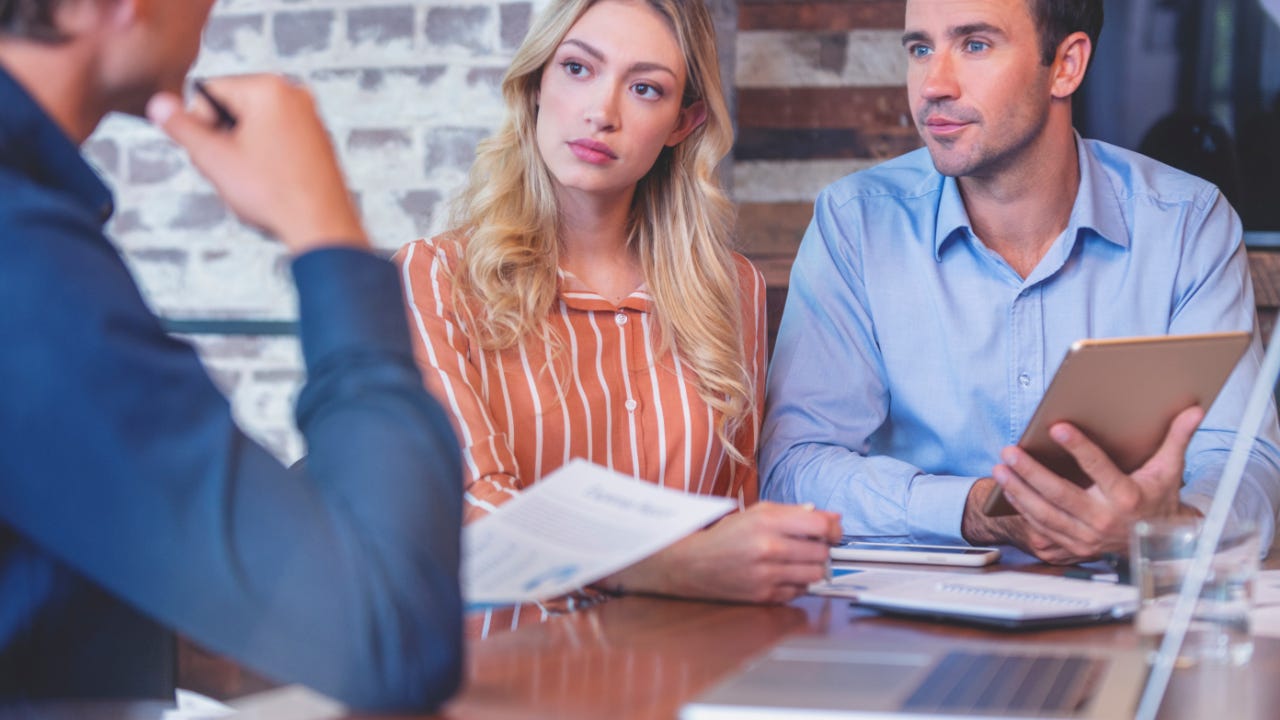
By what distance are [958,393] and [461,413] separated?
78cm

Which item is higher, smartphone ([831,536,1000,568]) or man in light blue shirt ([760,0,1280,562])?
man in light blue shirt ([760,0,1280,562])

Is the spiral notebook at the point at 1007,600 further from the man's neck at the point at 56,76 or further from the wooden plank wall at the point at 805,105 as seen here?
the wooden plank wall at the point at 805,105

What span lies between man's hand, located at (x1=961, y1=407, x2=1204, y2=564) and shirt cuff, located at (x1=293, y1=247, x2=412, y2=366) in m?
0.78

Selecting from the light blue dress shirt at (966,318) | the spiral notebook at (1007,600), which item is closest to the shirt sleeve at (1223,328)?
the light blue dress shirt at (966,318)

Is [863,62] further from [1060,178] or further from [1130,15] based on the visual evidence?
[1060,178]

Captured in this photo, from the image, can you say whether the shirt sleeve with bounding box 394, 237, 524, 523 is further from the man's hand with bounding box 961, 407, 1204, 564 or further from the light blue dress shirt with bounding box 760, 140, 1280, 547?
the man's hand with bounding box 961, 407, 1204, 564

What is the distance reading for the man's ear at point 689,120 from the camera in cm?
201

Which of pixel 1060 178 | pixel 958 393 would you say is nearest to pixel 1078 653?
pixel 958 393

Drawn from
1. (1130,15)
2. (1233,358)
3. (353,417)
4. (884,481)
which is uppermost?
(1130,15)

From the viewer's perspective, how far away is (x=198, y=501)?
2.45ft

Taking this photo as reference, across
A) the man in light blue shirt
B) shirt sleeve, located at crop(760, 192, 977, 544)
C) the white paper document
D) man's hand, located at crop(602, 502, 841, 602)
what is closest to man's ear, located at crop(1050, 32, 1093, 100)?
the man in light blue shirt

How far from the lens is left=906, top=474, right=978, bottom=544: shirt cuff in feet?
5.51

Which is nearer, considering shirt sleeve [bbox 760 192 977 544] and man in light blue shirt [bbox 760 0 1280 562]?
shirt sleeve [bbox 760 192 977 544]

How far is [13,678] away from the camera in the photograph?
84 cm
